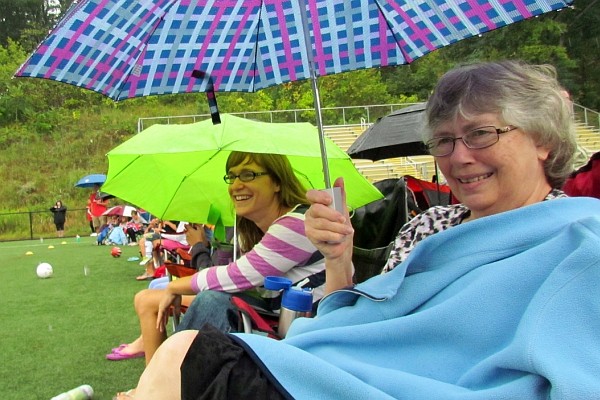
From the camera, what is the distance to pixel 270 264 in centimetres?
263

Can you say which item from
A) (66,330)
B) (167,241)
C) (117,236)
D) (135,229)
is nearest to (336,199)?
(66,330)

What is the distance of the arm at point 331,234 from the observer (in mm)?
1806

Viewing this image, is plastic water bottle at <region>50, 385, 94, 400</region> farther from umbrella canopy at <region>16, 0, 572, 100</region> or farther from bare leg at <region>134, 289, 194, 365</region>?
umbrella canopy at <region>16, 0, 572, 100</region>

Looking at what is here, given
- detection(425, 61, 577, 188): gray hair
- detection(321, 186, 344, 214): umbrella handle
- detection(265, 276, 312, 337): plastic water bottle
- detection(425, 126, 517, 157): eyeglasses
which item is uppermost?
detection(425, 61, 577, 188): gray hair

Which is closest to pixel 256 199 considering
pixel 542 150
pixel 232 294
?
pixel 232 294

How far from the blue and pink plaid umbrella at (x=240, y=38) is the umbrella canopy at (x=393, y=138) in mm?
3489

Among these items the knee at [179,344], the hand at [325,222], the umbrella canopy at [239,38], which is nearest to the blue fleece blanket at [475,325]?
the knee at [179,344]

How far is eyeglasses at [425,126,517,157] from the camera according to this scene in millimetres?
1692

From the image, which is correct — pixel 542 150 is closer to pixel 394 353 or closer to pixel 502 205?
pixel 502 205

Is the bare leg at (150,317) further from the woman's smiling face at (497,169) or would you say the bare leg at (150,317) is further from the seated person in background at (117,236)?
the seated person in background at (117,236)

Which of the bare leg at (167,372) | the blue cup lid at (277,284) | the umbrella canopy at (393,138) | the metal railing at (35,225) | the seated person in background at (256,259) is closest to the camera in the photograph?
the bare leg at (167,372)

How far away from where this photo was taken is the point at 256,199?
293 cm

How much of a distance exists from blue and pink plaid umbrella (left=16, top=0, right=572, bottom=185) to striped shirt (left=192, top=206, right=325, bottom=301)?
0.66m

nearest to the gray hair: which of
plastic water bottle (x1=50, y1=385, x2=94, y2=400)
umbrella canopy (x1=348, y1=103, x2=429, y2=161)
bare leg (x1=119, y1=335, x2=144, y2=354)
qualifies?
plastic water bottle (x1=50, y1=385, x2=94, y2=400)
